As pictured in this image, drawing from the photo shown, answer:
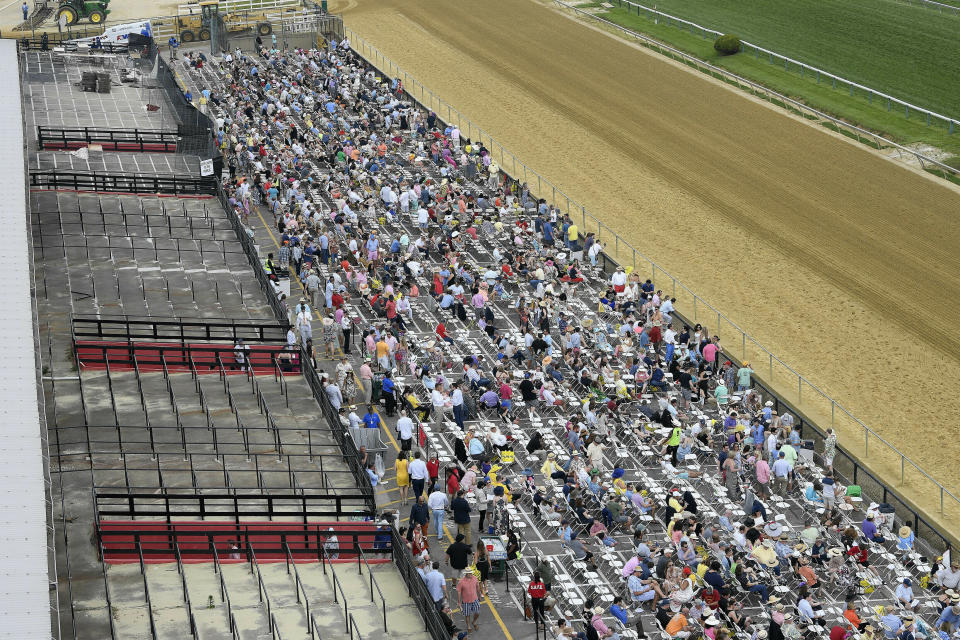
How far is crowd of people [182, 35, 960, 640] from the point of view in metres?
26.1

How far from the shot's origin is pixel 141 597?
23.3 m

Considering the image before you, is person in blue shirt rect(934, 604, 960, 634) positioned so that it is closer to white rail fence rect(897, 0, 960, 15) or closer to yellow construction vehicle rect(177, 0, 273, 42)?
white rail fence rect(897, 0, 960, 15)

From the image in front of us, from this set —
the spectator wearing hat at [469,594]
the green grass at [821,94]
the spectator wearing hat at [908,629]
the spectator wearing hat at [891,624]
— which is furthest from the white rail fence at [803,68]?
the spectator wearing hat at [469,594]

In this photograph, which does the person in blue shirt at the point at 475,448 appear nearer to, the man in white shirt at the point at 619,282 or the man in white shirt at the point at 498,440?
the man in white shirt at the point at 498,440

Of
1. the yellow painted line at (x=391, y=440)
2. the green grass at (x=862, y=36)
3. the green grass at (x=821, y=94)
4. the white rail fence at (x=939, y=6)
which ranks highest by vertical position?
the white rail fence at (x=939, y=6)

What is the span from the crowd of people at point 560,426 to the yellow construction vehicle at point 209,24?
86.7 feet

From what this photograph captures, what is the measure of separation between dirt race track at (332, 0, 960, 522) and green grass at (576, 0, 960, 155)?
2115 millimetres

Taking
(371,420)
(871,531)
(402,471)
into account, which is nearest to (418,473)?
(402,471)

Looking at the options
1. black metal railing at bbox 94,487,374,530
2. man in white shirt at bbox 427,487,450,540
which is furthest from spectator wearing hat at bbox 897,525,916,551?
black metal railing at bbox 94,487,374,530

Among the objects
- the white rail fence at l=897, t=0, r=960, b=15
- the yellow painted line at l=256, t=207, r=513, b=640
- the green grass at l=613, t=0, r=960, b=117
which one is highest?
the white rail fence at l=897, t=0, r=960, b=15

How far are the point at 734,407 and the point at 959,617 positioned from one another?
9.57m

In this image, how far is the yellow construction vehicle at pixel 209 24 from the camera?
7688 centimetres

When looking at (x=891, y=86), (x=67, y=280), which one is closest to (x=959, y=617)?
(x=67, y=280)

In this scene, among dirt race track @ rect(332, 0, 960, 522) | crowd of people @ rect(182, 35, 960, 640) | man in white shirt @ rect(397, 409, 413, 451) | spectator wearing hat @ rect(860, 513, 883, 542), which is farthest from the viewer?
dirt race track @ rect(332, 0, 960, 522)
